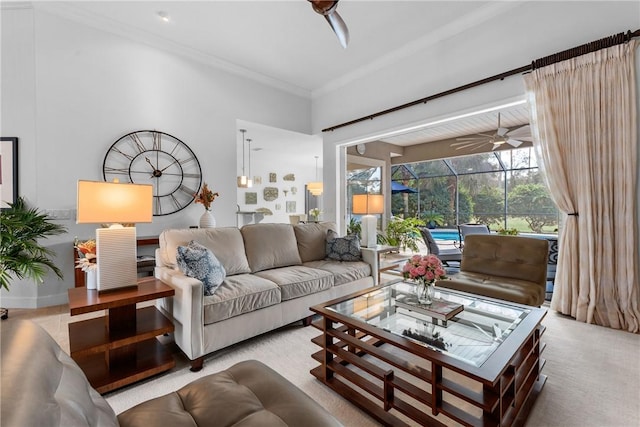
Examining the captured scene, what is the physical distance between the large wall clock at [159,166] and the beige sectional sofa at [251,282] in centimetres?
153

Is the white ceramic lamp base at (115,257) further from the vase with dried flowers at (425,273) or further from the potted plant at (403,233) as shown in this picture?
the potted plant at (403,233)

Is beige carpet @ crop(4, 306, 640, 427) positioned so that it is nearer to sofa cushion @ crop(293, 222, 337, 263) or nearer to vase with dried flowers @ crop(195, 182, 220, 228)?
sofa cushion @ crop(293, 222, 337, 263)

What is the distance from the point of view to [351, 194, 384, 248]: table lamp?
12.4 ft

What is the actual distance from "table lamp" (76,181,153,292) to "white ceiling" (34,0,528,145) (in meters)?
2.44

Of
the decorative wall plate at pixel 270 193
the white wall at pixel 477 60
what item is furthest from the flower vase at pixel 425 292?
the decorative wall plate at pixel 270 193

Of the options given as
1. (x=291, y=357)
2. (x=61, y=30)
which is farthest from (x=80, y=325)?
(x=61, y=30)

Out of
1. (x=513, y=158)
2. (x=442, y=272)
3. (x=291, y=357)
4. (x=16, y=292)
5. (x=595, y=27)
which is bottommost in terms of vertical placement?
(x=291, y=357)

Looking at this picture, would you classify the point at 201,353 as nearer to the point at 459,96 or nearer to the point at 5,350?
the point at 5,350

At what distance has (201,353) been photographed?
78.8 inches

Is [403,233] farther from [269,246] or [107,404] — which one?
[107,404]

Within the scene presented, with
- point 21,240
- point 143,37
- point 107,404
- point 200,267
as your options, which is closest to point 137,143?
point 143,37

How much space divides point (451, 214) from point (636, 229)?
5.64 m

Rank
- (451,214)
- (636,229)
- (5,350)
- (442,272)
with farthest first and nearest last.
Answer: (451,214) → (636,229) → (442,272) → (5,350)

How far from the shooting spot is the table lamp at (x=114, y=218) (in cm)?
183
